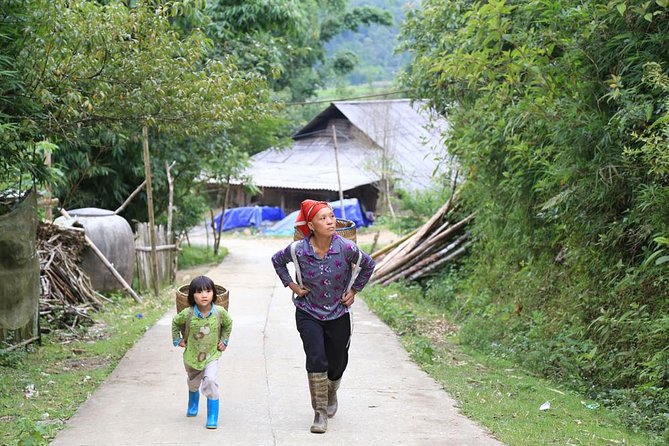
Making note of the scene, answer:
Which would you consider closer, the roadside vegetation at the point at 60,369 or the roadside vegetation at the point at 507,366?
the roadside vegetation at the point at 60,369

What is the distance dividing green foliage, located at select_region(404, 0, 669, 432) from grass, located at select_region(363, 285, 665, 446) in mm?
278

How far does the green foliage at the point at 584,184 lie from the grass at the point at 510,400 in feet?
0.91

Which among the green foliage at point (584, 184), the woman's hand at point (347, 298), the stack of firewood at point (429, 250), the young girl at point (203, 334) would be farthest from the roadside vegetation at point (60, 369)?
the stack of firewood at point (429, 250)

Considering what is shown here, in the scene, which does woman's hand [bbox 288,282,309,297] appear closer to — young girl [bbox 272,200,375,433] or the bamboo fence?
young girl [bbox 272,200,375,433]

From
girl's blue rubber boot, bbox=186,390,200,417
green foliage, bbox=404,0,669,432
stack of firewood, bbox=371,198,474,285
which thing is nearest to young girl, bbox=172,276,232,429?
girl's blue rubber boot, bbox=186,390,200,417

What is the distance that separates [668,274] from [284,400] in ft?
11.0

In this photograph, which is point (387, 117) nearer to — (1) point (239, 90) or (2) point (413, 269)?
(2) point (413, 269)

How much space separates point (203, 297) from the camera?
20.5ft

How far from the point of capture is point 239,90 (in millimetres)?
9891

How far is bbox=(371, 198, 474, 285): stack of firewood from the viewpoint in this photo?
15.8 m

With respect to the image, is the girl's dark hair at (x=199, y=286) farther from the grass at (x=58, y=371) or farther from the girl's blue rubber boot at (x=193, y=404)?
the grass at (x=58, y=371)

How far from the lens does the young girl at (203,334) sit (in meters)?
6.25

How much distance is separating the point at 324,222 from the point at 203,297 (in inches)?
40.3

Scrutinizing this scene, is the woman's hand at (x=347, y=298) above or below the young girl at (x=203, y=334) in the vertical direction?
above
